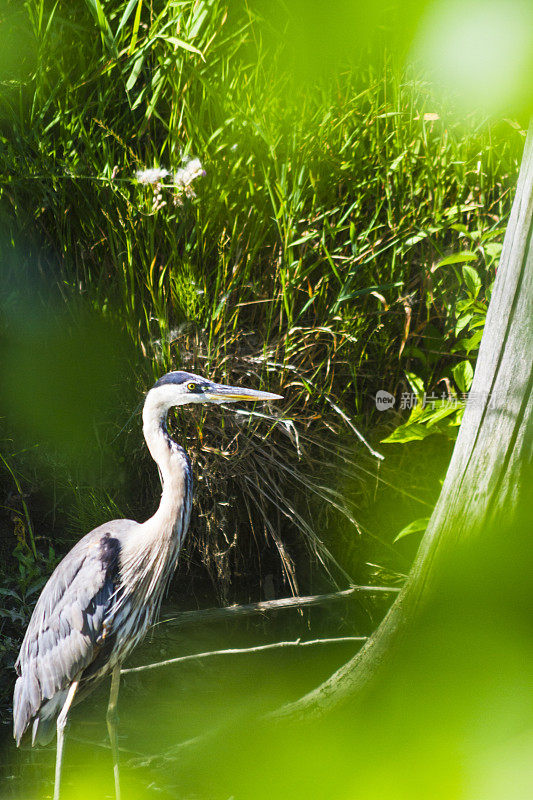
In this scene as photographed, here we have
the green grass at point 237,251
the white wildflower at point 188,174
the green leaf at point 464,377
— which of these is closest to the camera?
the green leaf at point 464,377

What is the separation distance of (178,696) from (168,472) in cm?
89

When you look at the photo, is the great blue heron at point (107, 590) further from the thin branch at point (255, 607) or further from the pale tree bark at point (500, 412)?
the pale tree bark at point (500, 412)

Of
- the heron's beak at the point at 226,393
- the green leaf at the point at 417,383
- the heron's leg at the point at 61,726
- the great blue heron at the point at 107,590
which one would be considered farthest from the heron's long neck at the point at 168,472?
the green leaf at the point at 417,383

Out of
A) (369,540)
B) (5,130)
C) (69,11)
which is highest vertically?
(69,11)

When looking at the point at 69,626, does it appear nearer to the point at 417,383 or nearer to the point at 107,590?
the point at 107,590

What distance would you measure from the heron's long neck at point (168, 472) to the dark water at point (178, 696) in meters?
0.53

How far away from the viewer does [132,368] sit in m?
2.35

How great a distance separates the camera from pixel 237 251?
7.23ft

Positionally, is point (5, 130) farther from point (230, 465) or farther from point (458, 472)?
point (458, 472)

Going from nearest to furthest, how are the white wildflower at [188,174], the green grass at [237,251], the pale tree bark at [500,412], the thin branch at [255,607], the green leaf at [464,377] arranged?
the pale tree bark at [500,412]
the green leaf at [464,377]
the white wildflower at [188,174]
the green grass at [237,251]
the thin branch at [255,607]

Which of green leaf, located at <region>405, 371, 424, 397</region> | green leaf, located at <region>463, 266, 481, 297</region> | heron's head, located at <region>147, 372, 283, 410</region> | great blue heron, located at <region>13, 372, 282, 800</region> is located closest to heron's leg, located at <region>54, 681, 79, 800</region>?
great blue heron, located at <region>13, 372, 282, 800</region>

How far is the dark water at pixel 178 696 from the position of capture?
1932 mm

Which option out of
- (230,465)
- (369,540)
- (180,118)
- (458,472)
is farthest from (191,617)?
(458,472)

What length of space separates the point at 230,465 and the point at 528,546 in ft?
6.94
